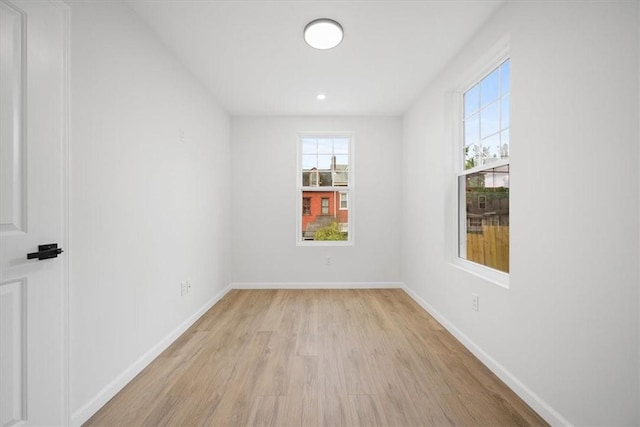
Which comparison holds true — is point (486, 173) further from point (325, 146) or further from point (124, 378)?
point (124, 378)

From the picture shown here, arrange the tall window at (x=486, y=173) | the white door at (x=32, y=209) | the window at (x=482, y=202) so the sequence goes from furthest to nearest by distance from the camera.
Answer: the window at (x=482, y=202)
the tall window at (x=486, y=173)
the white door at (x=32, y=209)

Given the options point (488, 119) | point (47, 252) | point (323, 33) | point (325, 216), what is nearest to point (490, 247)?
point (488, 119)

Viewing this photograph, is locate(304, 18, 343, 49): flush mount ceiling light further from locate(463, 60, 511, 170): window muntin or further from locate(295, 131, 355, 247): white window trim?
locate(295, 131, 355, 247): white window trim

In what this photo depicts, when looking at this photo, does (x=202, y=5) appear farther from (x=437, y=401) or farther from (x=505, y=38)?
(x=437, y=401)

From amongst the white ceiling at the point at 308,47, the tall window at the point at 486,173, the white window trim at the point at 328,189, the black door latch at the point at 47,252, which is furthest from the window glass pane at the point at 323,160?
the black door latch at the point at 47,252

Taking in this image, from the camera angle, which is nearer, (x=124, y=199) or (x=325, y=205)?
(x=124, y=199)

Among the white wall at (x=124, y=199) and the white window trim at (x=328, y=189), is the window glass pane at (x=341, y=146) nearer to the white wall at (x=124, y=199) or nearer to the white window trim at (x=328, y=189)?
the white window trim at (x=328, y=189)

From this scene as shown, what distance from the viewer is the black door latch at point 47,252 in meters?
1.28

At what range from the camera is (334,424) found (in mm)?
1573

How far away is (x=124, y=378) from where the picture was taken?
6.31 feet

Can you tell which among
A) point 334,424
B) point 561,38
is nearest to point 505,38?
point 561,38

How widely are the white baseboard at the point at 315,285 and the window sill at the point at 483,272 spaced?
1.62 m

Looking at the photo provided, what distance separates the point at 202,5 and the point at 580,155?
246 centimetres

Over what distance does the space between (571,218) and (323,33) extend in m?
2.07
